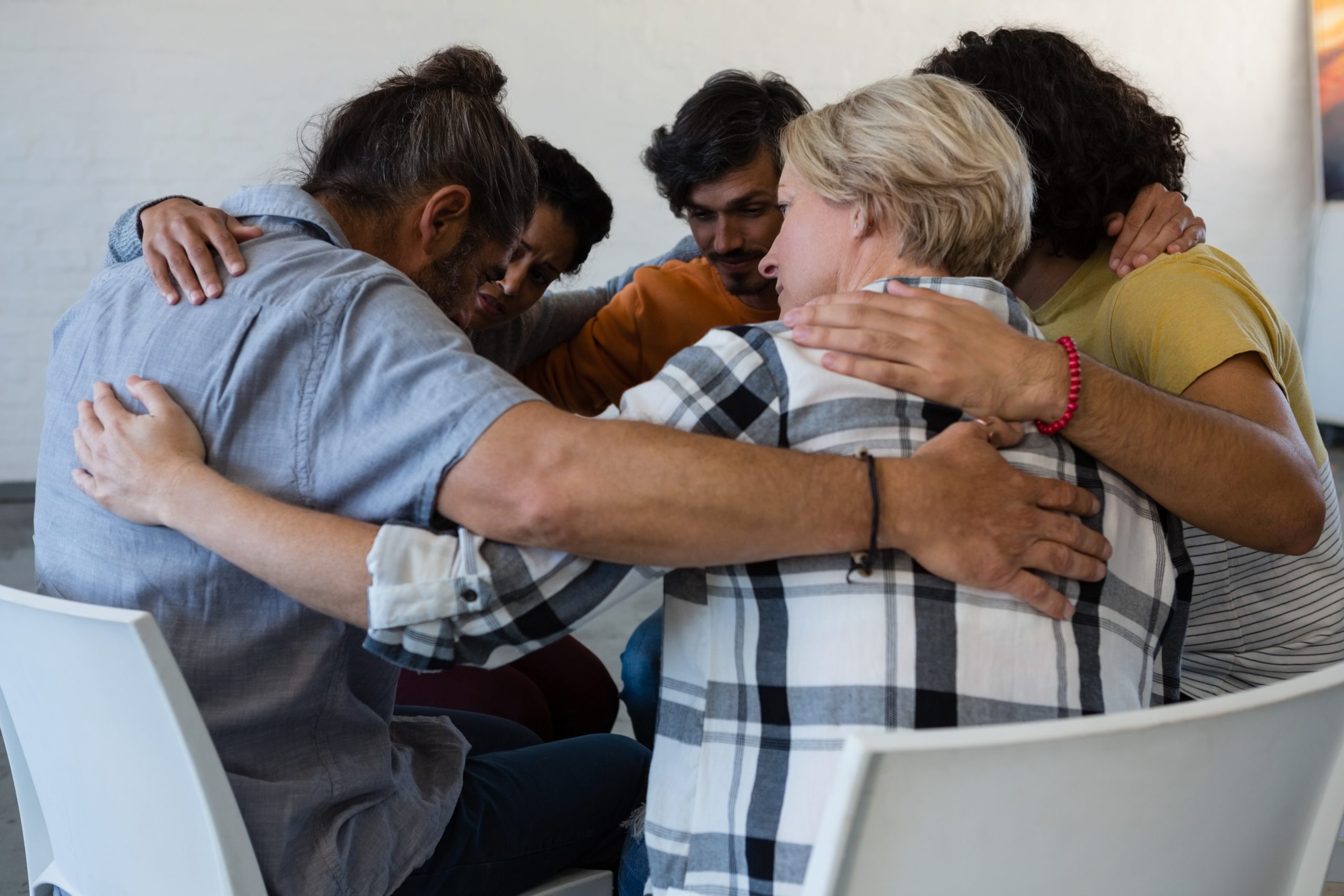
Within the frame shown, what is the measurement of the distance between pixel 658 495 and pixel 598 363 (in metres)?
→ 1.33

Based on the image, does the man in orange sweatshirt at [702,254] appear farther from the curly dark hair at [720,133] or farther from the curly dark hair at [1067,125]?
the curly dark hair at [1067,125]

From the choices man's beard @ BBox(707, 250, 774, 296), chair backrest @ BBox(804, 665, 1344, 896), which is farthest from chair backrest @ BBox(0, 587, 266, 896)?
man's beard @ BBox(707, 250, 774, 296)

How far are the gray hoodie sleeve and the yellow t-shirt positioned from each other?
1034mm

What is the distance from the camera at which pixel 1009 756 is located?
0.70 m

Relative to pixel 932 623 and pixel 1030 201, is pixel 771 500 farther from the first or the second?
pixel 1030 201

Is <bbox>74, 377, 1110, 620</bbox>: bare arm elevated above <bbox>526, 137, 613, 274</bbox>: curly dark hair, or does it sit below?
below

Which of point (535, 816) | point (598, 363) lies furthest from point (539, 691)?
point (598, 363)

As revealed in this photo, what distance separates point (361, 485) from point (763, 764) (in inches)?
18.1

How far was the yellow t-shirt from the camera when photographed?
4.51ft

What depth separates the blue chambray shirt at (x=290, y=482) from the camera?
1.03 metres

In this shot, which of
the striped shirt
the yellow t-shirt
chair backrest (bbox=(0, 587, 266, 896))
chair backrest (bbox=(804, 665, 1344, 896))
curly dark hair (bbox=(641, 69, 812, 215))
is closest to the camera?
chair backrest (bbox=(804, 665, 1344, 896))

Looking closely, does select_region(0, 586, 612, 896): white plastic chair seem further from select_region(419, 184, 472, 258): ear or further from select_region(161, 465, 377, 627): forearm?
select_region(419, 184, 472, 258): ear

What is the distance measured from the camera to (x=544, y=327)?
2.29m

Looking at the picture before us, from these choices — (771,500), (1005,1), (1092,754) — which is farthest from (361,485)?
(1005,1)
